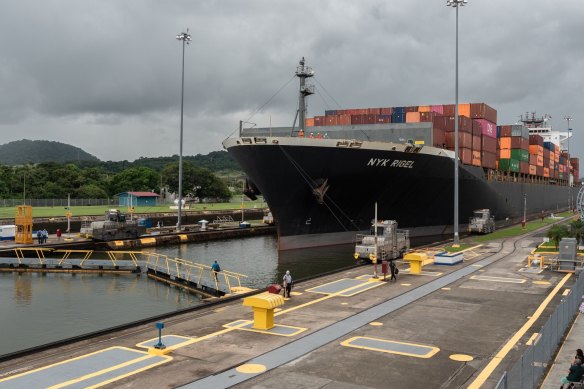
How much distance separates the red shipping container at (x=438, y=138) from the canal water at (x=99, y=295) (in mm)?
16479

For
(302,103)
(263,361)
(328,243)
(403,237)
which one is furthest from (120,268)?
(302,103)

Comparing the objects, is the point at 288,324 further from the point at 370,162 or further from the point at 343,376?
the point at 370,162

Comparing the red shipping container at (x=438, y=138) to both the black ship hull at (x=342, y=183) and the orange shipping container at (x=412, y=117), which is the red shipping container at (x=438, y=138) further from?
the orange shipping container at (x=412, y=117)

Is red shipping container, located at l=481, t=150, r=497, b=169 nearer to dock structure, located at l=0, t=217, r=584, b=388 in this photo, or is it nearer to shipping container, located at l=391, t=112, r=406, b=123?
shipping container, located at l=391, t=112, r=406, b=123

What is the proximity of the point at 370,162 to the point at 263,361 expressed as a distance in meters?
32.1

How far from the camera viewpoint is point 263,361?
47.8 feet

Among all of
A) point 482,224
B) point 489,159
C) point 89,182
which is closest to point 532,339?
point 482,224

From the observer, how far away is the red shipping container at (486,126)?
63.3 meters

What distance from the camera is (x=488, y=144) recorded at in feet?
219

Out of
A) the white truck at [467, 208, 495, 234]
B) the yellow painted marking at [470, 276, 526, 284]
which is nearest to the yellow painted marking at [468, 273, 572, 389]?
the yellow painted marking at [470, 276, 526, 284]

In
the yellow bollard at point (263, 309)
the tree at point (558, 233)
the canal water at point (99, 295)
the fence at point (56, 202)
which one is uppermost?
the fence at point (56, 202)

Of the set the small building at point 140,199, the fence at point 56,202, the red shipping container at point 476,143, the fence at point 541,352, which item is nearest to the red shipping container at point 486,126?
the red shipping container at point 476,143

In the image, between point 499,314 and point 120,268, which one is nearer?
point 499,314

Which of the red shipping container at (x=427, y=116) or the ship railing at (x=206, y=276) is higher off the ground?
the red shipping container at (x=427, y=116)
